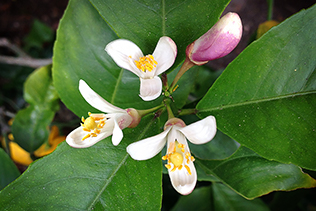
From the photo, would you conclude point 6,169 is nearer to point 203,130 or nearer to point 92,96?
point 92,96

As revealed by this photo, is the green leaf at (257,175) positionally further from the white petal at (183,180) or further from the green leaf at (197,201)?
the green leaf at (197,201)

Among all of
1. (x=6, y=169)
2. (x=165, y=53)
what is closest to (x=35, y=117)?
(x=6, y=169)

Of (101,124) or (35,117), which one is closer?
(101,124)

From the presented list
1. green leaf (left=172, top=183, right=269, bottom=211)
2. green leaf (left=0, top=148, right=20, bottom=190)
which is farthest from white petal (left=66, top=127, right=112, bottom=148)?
green leaf (left=172, top=183, right=269, bottom=211)

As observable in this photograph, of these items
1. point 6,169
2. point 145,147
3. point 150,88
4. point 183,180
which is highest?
point 150,88

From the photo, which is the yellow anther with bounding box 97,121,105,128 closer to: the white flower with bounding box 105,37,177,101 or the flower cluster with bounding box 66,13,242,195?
the flower cluster with bounding box 66,13,242,195

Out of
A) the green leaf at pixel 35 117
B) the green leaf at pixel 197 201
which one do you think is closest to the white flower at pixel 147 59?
the green leaf at pixel 35 117

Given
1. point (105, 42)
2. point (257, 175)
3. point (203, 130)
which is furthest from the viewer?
point (105, 42)
